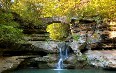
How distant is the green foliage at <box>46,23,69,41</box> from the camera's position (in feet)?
89.0

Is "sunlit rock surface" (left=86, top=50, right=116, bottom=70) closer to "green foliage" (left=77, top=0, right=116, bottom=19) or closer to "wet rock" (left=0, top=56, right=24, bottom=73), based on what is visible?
"green foliage" (left=77, top=0, right=116, bottom=19)

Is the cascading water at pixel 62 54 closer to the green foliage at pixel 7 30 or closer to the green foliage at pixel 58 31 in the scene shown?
the green foliage at pixel 7 30

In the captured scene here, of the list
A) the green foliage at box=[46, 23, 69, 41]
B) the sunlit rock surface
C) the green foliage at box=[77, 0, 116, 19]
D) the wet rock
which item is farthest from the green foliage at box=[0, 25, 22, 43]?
the green foliage at box=[46, 23, 69, 41]

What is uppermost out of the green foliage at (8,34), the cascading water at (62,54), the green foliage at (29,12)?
the green foliage at (29,12)

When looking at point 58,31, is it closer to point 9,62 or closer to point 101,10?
point 101,10

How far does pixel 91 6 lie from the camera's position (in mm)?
24984

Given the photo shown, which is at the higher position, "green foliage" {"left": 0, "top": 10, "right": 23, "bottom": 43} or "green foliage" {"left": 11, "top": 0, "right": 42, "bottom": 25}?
"green foliage" {"left": 11, "top": 0, "right": 42, "bottom": 25}

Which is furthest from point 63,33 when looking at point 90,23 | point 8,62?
point 8,62

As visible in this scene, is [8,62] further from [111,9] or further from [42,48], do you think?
[111,9]

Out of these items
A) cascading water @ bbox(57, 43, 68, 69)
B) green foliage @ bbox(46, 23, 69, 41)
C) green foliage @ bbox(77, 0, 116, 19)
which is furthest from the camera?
green foliage @ bbox(46, 23, 69, 41)

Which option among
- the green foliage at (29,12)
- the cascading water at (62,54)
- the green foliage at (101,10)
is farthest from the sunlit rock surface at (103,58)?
the green foliage at (29,12)

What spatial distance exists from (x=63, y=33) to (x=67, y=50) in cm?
650

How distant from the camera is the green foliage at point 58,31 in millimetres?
27141

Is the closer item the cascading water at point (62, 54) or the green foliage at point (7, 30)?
the green foliage at point (7, 30)
